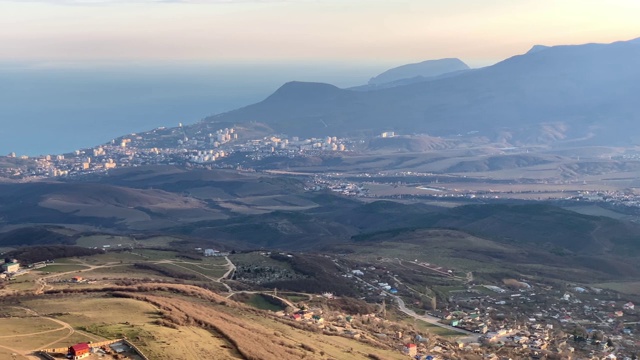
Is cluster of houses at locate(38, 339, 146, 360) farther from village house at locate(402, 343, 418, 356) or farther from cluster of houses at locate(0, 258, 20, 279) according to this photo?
cluster of houses at locate(0, 258, 20, 279)

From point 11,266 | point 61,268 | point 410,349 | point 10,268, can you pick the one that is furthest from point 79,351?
point 61,268

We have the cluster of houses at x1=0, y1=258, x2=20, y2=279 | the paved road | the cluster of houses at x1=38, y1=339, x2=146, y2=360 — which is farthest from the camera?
the cluster of houses at x1=0, y1=258, x2=20, y2=279

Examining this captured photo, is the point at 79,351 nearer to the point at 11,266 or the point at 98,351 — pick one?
the point at 98,351

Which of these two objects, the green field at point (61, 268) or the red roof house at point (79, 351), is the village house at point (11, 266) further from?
the red roof house at point (79, 351)

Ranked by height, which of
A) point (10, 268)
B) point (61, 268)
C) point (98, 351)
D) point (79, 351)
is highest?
point (79, 351)

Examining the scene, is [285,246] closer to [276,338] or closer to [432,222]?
[432,222]

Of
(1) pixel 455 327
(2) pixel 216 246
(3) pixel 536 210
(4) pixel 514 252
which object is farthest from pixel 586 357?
(3) pixel 536 210

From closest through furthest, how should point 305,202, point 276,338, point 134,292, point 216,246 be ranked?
point 276,338 → point 134,292 → point 216,246 → point 305,202

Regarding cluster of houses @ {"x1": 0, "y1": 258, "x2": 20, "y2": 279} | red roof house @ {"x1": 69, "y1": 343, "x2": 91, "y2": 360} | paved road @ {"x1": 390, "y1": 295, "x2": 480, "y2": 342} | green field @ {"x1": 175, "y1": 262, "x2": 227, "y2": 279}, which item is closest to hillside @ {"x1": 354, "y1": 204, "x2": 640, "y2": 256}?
paved road @ {"x1": 390, "y1": 295, "x2": 480, "y2": 342}
